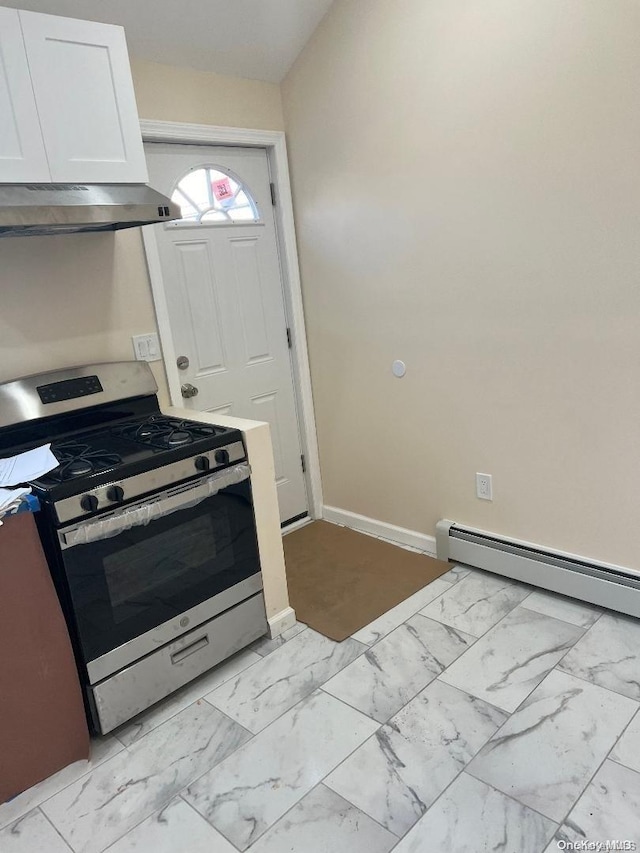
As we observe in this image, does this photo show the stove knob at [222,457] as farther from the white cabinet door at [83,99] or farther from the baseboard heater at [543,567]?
the baseboard heater at [543,567]

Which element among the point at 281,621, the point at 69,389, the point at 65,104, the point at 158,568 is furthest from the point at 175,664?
the point at 65,104

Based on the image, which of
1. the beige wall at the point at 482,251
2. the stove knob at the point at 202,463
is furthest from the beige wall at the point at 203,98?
the stove knob at the point at 202,463

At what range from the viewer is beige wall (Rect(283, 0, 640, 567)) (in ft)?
6.80

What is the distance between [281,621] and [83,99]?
6.78 feet

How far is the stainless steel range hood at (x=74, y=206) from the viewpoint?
1.76 meters

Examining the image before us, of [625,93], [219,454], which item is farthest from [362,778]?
[625,93]

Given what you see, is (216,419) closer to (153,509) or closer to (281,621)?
(153,509)

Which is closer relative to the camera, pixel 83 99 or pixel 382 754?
pixel 382 754

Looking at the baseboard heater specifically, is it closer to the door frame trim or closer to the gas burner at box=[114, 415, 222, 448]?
the door frame trim

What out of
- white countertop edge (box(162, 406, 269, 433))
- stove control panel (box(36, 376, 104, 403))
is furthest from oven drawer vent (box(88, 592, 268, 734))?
stove control panel (box(36, 376, 104, 403))

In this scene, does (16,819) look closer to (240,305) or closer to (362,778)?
(362,778)

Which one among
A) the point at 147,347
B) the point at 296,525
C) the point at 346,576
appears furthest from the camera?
the point at 296,525

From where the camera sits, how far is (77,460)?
6.39 feet

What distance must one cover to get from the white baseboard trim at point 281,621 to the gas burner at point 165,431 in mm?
828
